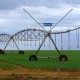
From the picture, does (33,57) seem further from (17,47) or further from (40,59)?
(17,47)

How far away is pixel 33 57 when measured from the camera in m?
58.2

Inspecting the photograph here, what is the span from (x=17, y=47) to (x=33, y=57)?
50878 mm

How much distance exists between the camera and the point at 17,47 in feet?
357

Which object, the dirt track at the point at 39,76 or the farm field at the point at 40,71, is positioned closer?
the dirt track at the point at 39,76

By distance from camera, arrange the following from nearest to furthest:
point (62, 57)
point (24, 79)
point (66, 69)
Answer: point (24, 79), point (66, 69), point (62, 57)

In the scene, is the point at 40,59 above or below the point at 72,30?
below

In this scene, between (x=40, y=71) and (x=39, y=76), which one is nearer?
(x=39, y=76)

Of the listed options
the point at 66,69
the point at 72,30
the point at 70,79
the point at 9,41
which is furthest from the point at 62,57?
the point at 9,41

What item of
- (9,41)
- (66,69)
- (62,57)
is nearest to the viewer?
(66,69)

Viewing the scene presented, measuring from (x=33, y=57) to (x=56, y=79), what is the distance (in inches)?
1093

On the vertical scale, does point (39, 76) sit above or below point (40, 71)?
below

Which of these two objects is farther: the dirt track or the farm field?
the farm field

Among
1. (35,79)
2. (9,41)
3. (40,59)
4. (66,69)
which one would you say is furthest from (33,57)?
(9,41)

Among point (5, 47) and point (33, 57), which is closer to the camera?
point (33, 57)
